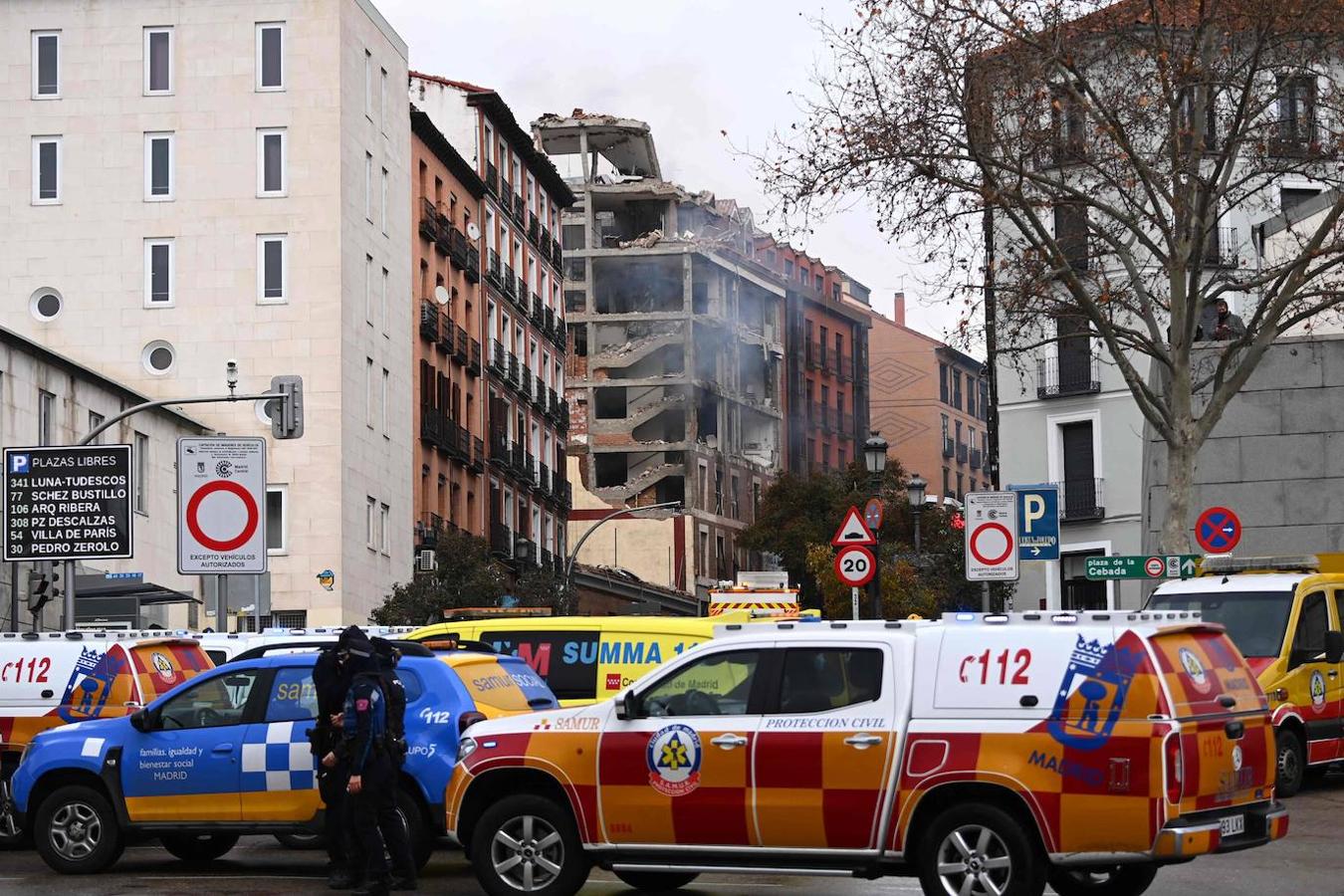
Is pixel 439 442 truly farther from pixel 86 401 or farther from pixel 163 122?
pixel 86 401

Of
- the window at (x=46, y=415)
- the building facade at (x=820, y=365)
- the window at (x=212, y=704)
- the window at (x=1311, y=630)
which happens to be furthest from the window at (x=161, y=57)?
the building facade at (x=820, y=365)

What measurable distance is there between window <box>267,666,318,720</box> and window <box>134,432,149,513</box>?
32321mm

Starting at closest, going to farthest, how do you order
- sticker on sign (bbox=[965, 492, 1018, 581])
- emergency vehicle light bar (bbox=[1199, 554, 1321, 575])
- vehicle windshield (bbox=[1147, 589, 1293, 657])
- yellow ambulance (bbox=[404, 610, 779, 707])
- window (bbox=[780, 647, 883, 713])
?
window (bbox=[780, 647, 883, 713])
yellow ambulance (bbox=[404, 610, 779, 707])
vehicle windshield (bbox=[1147, 589, 1293, 657])
sticker on sign (bbox=[965, 492, 1018, 581])
emergency vehicle light bar (bbox=[1199, 554, 1321, 575])

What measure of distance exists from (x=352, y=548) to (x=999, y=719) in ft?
149

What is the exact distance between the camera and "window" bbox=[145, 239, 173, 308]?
188ft

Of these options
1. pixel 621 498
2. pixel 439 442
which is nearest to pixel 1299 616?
pixel 439 442

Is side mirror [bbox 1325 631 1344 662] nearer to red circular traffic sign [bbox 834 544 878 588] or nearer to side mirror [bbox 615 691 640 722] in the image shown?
red circular traffic sign [bbox 834 544 878 588]

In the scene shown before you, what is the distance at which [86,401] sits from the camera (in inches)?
1802

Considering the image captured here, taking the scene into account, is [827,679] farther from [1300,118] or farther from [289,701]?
[1300,118]

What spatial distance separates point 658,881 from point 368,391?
4465 centimetres

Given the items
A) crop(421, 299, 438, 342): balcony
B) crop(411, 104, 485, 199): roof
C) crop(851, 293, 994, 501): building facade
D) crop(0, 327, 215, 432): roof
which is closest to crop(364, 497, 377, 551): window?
crop(0, 327, 215, 432): roof

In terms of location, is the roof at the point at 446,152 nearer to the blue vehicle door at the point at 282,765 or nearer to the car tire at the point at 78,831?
the car tire at the point at 78,831

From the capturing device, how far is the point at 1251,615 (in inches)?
869

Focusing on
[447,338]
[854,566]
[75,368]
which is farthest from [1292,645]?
[447,338]
